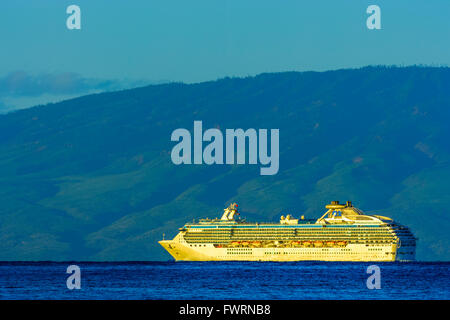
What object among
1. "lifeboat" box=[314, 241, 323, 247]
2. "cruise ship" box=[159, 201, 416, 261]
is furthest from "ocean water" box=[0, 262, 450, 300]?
"lifeboat" box=[314, 241, 323, 247]

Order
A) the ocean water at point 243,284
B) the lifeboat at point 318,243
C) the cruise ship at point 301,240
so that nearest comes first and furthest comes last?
the ocean water at point 243,284 → the cruise ship at point 301,240 → the lifeboat at point 318,243

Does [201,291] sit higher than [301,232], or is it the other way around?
[301,232]

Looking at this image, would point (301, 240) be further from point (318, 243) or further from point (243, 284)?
point (243, 284)

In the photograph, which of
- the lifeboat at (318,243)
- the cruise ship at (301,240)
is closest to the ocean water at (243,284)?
the cruise ship at (301,240)

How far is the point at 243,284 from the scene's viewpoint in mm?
115062

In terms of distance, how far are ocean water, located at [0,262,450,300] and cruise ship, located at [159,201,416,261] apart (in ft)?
51.8

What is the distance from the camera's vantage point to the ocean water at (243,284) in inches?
3920

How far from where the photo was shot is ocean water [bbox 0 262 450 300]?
327ft

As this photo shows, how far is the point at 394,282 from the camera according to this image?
116 m

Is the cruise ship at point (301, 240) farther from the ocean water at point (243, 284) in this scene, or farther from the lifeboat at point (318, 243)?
the ocean water at point (243, 284)

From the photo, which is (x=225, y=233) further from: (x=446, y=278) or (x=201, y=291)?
(x=201, y=291)

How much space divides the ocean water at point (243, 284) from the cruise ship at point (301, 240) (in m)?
15.8
